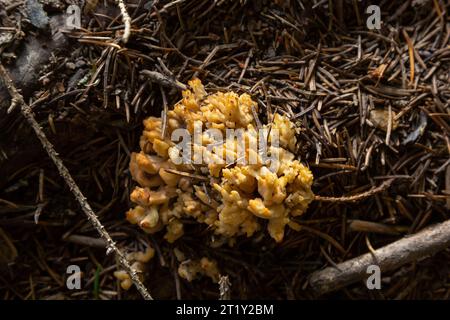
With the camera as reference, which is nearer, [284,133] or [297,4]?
[284,133]

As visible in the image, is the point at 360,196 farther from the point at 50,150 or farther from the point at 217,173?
the point at 50,150

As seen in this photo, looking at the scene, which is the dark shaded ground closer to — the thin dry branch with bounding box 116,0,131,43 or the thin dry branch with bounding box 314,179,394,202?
the thin dry branch with bounding box 314,179,394,202

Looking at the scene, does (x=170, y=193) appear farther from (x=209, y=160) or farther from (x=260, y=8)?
(x=260, y=8)

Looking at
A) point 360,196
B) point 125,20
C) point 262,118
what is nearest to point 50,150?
point 125,20

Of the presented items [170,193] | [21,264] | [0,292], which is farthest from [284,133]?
[0,292]

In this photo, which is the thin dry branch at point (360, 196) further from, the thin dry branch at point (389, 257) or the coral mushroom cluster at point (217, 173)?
the thin dry branch at point (389, 257)

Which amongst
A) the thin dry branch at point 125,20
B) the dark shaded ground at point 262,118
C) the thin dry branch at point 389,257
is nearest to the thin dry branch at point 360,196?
the dark shaded ground at point 262,118
